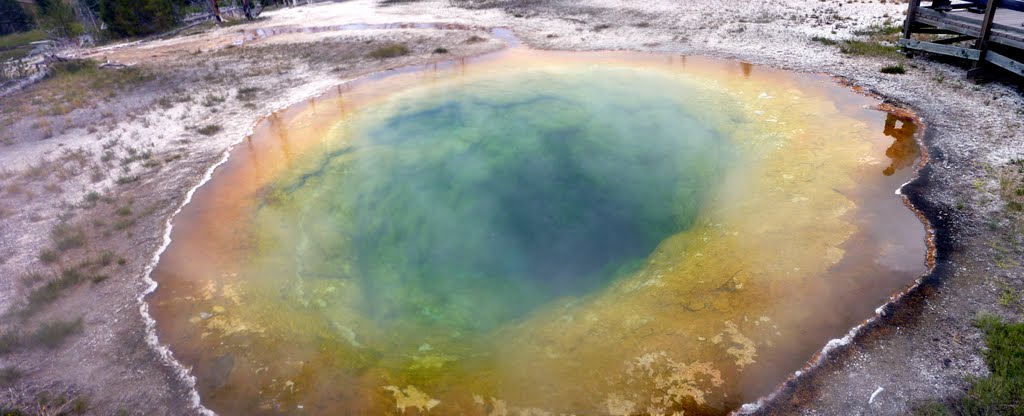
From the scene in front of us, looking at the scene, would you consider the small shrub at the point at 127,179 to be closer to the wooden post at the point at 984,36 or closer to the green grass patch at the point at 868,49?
the green grass patch at the point at 868,49

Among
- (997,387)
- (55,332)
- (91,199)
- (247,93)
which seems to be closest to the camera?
(997,387)

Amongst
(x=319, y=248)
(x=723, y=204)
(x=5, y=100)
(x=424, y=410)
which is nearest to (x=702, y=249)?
(x=723, y=204)

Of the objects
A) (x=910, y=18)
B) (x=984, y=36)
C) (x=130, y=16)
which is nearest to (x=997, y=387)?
(x=984, y=36)

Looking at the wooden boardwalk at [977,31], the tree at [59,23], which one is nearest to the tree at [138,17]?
the tree at [59,23]

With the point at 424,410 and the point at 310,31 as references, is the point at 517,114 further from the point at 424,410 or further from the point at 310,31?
the point at 310,31

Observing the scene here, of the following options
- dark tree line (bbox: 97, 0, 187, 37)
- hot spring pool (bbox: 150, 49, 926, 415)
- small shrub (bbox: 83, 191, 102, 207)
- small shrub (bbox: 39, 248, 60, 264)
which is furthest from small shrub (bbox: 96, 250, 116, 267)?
dark tree line (bbox: 97, 0, 187, 37)

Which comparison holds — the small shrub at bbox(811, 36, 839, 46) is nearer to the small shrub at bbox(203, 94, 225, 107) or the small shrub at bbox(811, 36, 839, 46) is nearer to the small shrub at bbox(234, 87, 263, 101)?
the small shrub at bbox(234, 87, 263, 101)

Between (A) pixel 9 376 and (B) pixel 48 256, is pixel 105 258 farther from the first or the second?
(A) pixel 9 376
